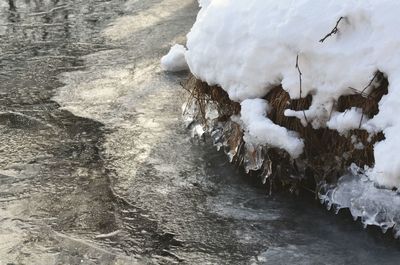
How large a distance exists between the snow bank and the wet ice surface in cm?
40

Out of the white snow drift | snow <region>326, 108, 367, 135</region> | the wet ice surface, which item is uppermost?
the white snow drift

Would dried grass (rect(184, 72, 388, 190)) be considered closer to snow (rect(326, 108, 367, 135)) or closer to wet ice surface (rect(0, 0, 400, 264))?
snow (rect(326, 108, 367, 135))

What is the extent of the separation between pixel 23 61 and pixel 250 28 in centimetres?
303

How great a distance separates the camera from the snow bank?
112 inches

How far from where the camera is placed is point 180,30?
645 cm

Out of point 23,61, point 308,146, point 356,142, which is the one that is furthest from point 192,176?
point 23,61

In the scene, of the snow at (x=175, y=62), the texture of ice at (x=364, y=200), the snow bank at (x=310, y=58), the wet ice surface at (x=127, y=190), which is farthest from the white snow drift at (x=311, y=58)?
the snow at (x=175, y=62)

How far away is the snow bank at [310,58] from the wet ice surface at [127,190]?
40cm

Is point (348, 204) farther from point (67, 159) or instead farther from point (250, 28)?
point (67, 159)

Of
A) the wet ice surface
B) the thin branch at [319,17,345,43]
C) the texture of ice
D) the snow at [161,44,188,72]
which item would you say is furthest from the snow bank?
the snow at [161,44,188,72]

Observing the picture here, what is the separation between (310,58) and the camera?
309 cm

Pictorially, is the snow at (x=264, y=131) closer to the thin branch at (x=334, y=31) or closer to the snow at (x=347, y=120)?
the snow at (x=347, y=120)

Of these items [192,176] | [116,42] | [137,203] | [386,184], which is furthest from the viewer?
[116,42]

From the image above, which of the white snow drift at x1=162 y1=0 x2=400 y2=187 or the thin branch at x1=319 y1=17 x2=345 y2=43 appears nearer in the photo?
the white snow drift at x1=162 y1=0 x2=400 y2=187
